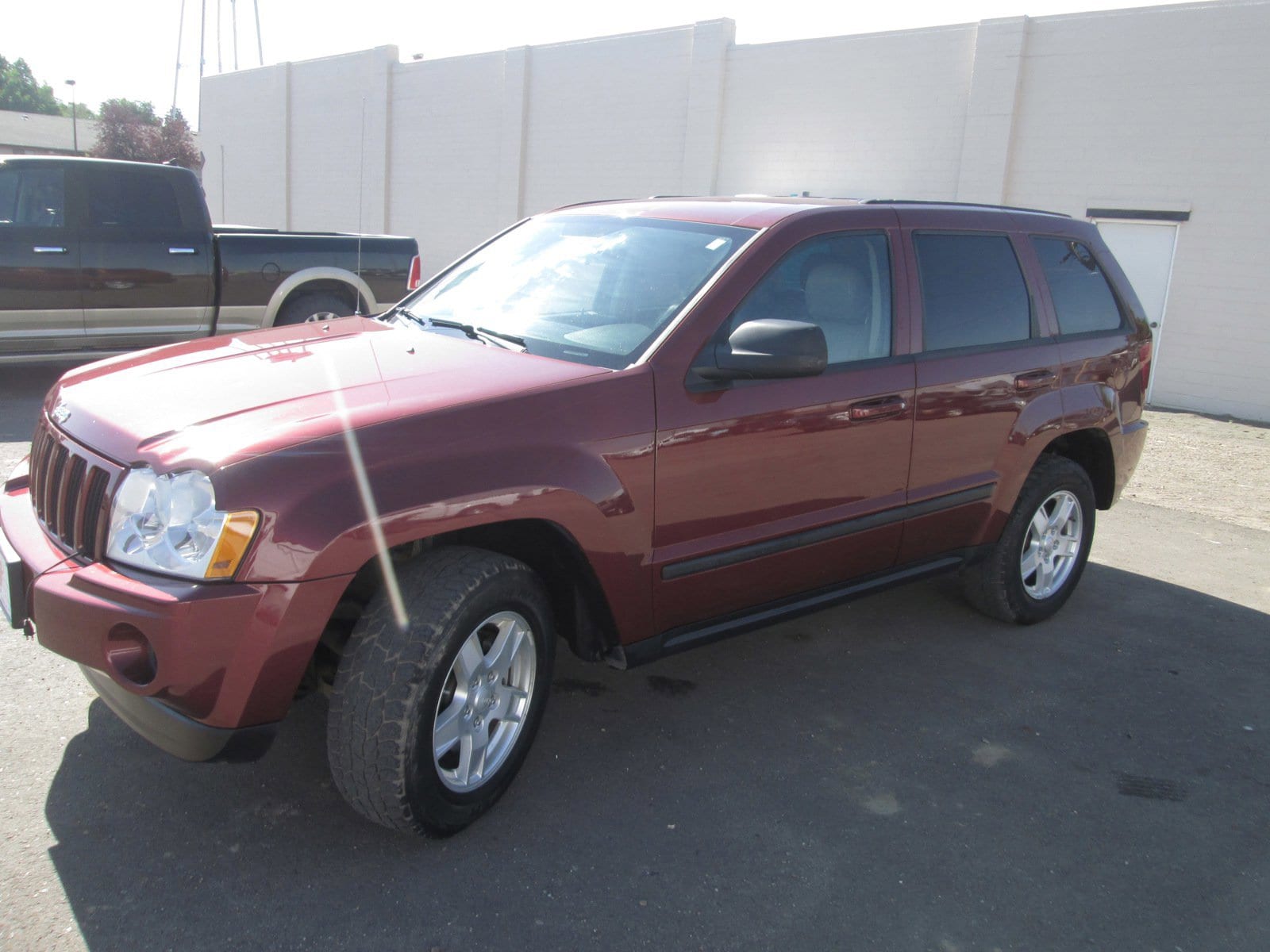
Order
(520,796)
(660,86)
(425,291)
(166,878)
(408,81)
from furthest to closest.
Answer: (408,81), (660,86), (425,291), (520,796), (166,878)

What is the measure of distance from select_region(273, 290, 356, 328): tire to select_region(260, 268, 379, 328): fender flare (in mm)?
80

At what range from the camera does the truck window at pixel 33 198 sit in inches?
321

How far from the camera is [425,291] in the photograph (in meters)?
4.36

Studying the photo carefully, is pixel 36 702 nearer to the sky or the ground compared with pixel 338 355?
nearer to the ground

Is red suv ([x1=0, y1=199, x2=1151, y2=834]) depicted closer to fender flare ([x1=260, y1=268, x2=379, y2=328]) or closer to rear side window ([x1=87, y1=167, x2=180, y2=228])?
fender flare ([x1=260, y1=268, x2=379, y2=328])

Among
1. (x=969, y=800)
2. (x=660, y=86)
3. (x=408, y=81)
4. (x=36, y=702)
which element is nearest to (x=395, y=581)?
(x=36, y=702)

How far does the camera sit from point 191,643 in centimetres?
246

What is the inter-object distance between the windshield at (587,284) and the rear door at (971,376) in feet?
3.32

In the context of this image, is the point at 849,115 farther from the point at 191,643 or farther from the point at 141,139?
the point at 141,139

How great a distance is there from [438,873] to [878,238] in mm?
2848

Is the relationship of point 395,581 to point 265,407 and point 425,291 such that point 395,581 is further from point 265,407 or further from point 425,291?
point 425,291

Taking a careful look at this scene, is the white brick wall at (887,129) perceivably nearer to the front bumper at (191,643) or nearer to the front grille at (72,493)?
the front bumper at (191,643)

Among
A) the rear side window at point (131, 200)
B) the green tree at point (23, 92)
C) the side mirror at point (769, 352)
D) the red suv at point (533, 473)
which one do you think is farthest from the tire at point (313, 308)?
the green tree at point (23, 92)

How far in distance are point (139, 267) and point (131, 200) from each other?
1.89 ft
